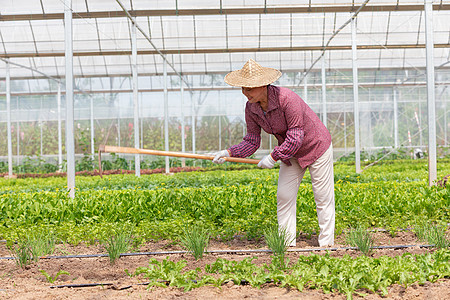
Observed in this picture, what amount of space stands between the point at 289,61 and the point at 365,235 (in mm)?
16397

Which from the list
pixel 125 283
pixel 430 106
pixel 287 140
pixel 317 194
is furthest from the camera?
pixel 430 106

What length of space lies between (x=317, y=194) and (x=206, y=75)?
57.1ft

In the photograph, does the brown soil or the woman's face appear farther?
the woman's face

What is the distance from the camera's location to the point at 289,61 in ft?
63.7

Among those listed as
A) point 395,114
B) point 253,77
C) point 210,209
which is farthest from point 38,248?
point 395,114

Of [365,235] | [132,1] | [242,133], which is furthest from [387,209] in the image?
[242,133]

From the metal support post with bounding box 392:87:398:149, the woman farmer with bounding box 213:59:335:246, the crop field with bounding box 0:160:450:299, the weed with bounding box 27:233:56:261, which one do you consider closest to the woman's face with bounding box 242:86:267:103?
the woman farmer with bounding box 213:59:335:246

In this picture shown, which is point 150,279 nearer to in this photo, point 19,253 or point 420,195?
point 19,253

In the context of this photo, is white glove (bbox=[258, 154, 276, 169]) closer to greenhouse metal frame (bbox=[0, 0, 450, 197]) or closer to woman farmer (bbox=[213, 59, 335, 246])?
woman farmer (bbox=[213, 59, 335, 246])

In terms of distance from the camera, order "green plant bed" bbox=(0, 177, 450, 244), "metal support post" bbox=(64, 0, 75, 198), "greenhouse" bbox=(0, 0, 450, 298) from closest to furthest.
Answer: "green plant bed" bbox=(0, 177, 450, 244)
"metal support post" bbox=(64, 0, 75, 198)
"greenhouse" bbox=(0, 0, 450, 298)

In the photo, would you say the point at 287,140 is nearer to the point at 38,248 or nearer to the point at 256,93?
the point at 256,93

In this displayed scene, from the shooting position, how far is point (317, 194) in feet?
14.3

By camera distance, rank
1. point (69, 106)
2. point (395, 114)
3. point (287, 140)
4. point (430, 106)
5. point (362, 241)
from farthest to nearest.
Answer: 1. point (395, 114)
2. point (430, 106)
3. point (69, 106)
4. point (287, 140)
5. point (362, 241)

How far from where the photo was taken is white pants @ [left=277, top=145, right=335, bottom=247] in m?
4.31
